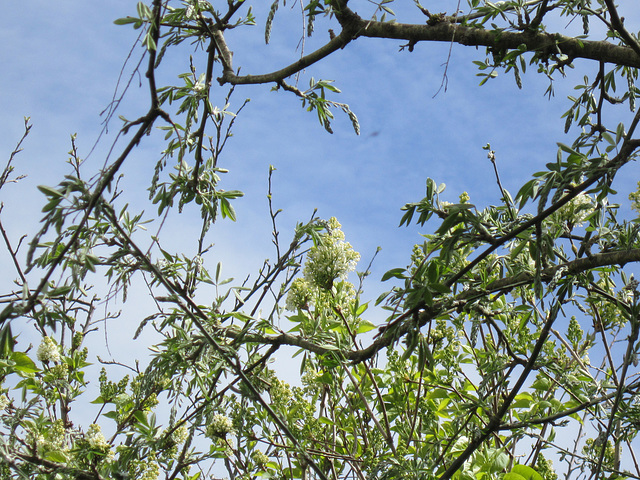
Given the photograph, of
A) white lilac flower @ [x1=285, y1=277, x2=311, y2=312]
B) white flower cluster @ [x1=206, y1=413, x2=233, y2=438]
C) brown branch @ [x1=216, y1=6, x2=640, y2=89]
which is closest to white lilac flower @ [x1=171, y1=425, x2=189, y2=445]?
white flower cluster @ [x1=206, y1=413, x2=233, y2=438]

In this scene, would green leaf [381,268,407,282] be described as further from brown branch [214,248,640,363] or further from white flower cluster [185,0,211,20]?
white flower cluster [185,0,211,20]

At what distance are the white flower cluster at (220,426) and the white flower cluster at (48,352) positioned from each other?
863mm

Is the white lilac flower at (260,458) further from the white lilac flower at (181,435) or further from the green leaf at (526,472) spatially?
the green leaf at (526,472)

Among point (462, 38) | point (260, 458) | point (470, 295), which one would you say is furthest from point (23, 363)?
point (462, 38)

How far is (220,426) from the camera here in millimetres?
2566

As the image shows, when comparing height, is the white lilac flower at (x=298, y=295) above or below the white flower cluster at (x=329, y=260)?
below

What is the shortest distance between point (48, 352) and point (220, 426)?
0.95 metres

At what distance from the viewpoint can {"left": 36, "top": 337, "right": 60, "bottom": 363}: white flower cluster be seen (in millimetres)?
2756

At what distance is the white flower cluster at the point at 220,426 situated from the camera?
8.40 feet

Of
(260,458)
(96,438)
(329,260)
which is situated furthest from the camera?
(260,458)

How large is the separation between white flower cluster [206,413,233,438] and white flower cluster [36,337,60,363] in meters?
0.86

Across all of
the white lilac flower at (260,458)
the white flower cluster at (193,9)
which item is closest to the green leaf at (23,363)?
the white lilac flower at (260,458)

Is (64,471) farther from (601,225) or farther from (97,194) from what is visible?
(601,225)

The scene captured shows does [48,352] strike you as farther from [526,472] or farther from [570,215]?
[570,215]
